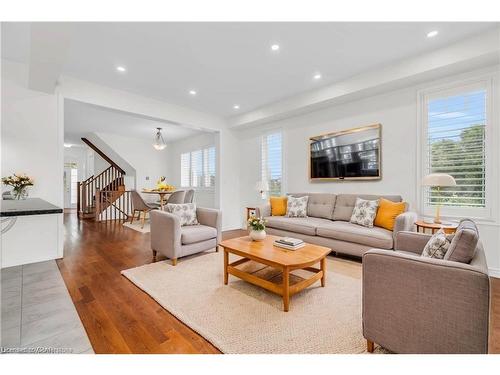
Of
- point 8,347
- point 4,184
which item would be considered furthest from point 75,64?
point 8,347

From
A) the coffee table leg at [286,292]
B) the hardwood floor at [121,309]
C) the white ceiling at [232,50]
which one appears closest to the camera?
the hardwood floor at [121,309]

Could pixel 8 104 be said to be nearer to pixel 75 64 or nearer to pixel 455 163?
pixel 75 64

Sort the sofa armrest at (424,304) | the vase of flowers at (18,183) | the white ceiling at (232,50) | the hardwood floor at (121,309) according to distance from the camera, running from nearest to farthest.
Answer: the sofa armrest at (424,304), the hardwood floor at (121,309), the white ceiling at (232,50), the vase of flowers at (18,183)

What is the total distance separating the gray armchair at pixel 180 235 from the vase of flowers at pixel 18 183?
60.8 inches

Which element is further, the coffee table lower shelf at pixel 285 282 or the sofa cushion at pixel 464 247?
the coffee table lower shelf at pixel 285 282

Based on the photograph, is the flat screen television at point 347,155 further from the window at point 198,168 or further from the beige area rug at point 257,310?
the window at point 198,168

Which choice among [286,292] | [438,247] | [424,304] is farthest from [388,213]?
[424,304]

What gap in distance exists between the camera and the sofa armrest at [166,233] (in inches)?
119

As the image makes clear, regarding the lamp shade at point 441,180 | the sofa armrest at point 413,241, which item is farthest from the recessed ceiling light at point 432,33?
the sofa armrest at point 413,241

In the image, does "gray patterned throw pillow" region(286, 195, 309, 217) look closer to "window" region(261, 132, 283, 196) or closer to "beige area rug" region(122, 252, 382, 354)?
"window" region(261, 132, 283, 196)

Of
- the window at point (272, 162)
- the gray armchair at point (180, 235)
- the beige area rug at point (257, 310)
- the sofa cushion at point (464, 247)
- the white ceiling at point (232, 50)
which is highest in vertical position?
the white ceiling at point (232, 50)
